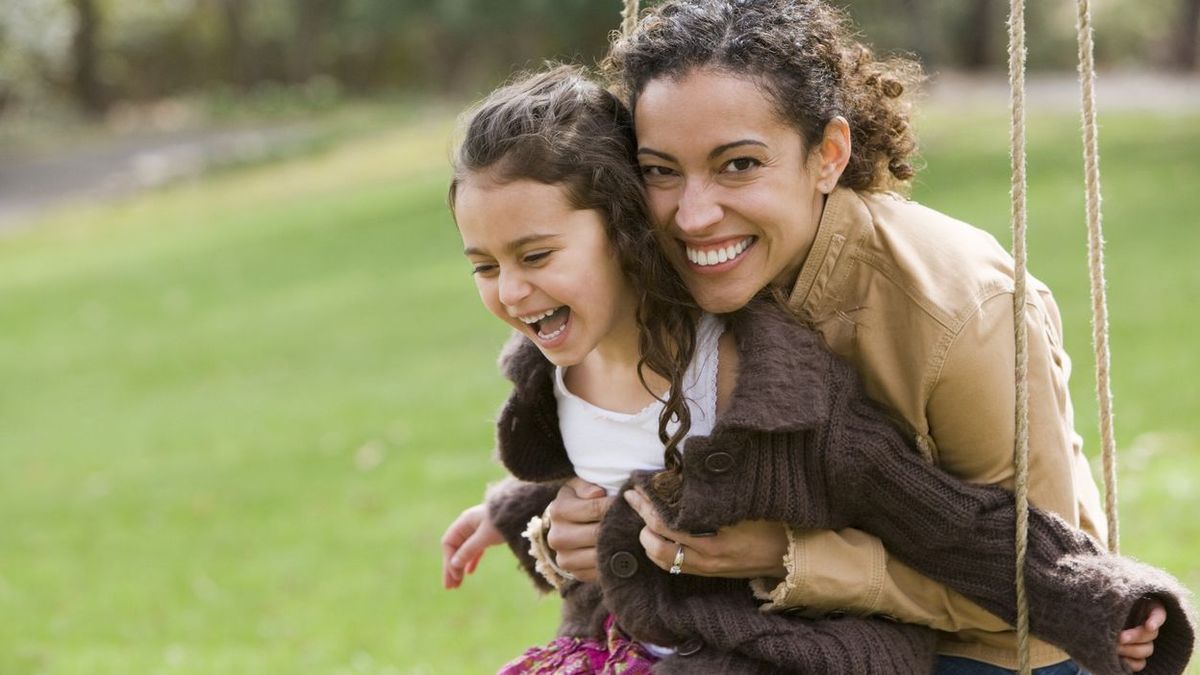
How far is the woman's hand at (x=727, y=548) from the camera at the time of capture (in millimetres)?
2537

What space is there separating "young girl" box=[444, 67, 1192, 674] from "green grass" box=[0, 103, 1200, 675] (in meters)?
0.58

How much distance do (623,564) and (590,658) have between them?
0.24m

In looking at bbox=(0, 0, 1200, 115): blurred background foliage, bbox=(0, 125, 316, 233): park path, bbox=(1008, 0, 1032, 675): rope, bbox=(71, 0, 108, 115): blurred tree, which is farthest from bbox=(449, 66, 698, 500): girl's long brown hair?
bbox=(71, 0, 108, 115): blurred tree

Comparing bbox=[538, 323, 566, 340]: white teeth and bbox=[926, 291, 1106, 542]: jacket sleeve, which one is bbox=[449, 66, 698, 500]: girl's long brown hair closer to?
bbox=[538, 323, 566, 340]: white teeth

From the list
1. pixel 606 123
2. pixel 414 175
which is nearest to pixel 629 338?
pixel 606 123

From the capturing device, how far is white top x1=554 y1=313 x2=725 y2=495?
2623 mm

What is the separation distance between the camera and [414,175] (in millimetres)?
21641

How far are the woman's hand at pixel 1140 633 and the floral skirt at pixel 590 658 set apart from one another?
800 mm

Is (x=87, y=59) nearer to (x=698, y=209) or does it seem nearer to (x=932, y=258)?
(x=698, y=209)

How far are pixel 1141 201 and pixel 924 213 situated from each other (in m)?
12.7

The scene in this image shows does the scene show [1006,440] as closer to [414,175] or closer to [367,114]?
[414,175]

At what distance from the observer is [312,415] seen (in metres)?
10.5

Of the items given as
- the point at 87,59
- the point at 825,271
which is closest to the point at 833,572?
the point at 825,271

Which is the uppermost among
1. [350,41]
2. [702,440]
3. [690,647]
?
[702,440]
